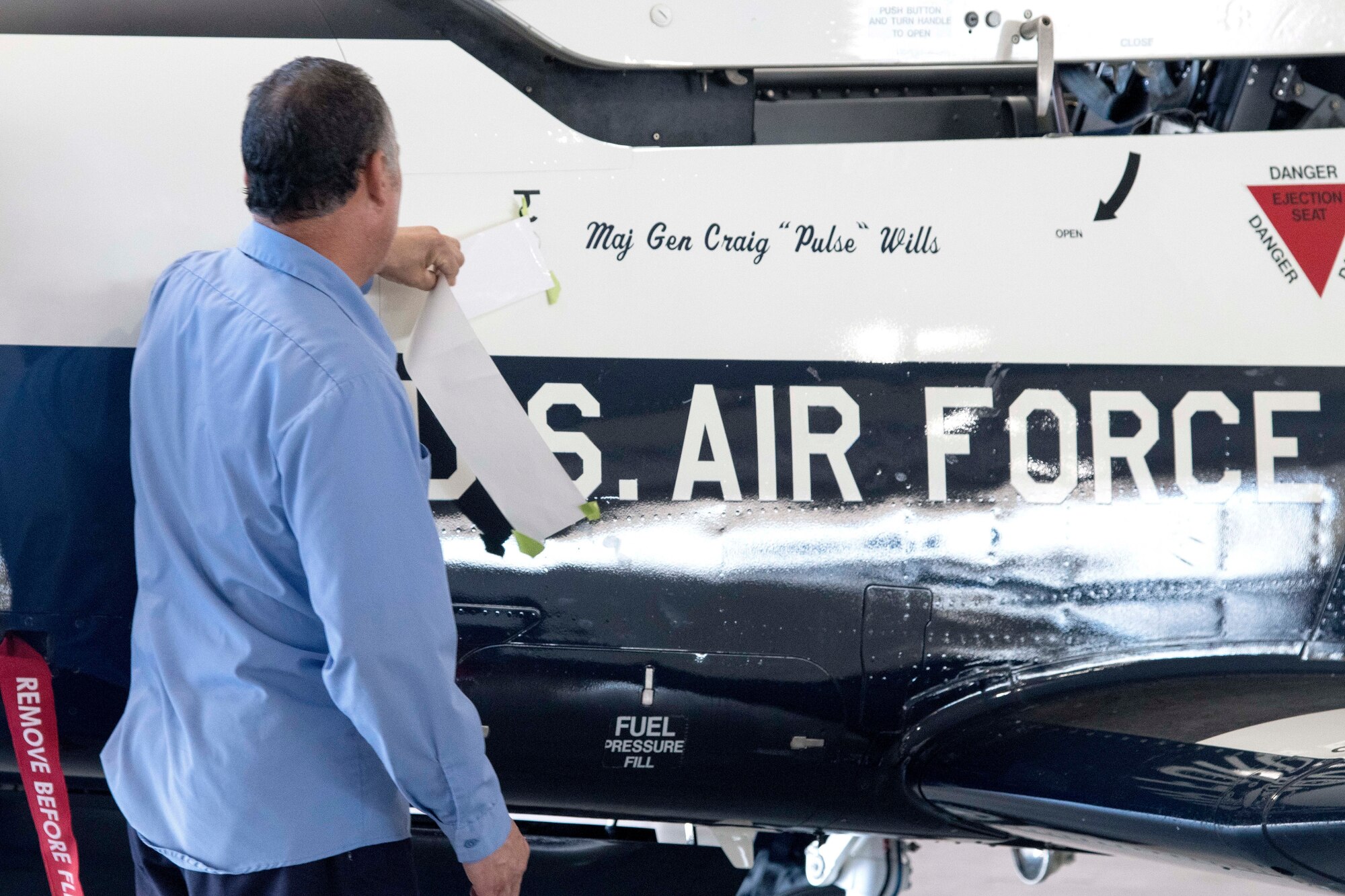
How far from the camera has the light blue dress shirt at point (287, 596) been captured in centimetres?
109

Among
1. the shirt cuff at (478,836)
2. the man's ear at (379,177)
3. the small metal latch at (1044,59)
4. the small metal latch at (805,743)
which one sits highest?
the small metal latch at (1044,59)

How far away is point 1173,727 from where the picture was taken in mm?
1650

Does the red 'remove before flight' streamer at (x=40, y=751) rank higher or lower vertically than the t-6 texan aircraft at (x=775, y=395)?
lower

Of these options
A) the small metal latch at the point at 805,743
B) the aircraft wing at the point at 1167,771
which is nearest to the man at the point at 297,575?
the small metal latch at the point at 805,743

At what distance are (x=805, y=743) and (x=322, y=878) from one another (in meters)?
0.84

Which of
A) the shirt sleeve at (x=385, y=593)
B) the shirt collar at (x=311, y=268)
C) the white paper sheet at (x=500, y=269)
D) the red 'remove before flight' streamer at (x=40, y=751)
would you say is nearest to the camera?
the shirt sleeve at (x=385, y=593)

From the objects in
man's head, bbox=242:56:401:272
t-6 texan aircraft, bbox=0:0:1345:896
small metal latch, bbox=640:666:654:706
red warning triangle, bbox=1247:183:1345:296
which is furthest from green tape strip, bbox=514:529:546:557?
red warning triangle, bbox=1247:183:1345:296

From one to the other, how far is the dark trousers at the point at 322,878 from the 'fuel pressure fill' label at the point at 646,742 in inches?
21.6

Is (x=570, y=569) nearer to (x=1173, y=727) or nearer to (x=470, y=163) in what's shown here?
(x=470, y=163)

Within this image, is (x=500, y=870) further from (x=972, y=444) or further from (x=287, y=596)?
(x=972, y=444)

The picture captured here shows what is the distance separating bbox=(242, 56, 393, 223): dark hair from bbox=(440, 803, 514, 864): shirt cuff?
66 cm

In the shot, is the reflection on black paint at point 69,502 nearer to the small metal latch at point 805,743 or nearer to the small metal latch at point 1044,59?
the small metal latch at point 805,743

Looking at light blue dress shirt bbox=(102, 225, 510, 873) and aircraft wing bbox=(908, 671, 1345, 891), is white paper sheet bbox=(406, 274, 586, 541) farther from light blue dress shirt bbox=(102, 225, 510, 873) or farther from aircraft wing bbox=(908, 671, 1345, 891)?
aircraft wing bbox=(908, 671, 1345, 891)

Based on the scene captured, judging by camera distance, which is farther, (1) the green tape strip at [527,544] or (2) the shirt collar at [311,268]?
(1) the green tape strip at [527,544]
